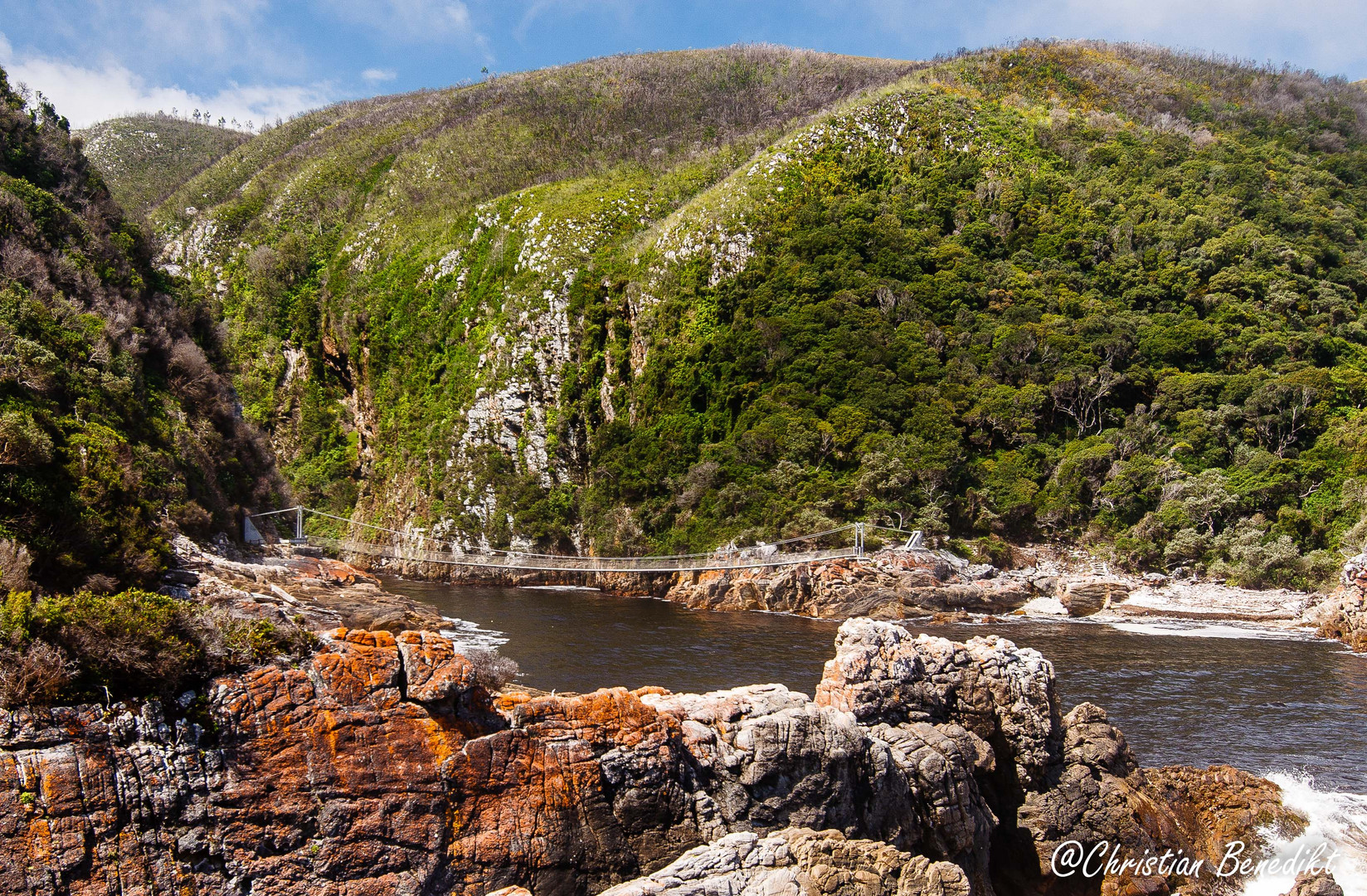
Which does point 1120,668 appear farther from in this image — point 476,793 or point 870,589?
point 476,793

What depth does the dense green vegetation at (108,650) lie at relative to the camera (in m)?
5.59

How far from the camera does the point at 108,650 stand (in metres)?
5.89

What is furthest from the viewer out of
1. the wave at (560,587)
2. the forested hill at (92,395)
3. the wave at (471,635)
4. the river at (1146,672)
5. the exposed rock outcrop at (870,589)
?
the wave at (560,587)

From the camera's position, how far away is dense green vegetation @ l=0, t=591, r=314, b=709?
18.3 ft

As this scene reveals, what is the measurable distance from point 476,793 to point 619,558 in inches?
1174

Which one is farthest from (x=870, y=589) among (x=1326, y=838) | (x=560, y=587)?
(x=1326, y=838)

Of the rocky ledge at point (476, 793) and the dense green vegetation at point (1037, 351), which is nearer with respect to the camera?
the rocky ledge at point (476, 793)

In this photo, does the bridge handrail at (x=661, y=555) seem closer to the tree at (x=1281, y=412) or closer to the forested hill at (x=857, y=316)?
the forested hill at (x=857, y=316)

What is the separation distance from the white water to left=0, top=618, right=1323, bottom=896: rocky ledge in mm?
1274

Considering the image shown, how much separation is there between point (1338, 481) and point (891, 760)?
105ft

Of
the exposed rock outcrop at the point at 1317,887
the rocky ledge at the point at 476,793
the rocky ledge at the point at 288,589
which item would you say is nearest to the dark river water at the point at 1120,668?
the rocky ledge at the point at 288,589

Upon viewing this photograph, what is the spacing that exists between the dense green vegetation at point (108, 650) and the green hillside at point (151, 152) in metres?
88.5

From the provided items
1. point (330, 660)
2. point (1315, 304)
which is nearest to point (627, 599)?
point (330, 660)

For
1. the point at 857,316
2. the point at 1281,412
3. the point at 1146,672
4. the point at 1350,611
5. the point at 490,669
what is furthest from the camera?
the point at 857,316
